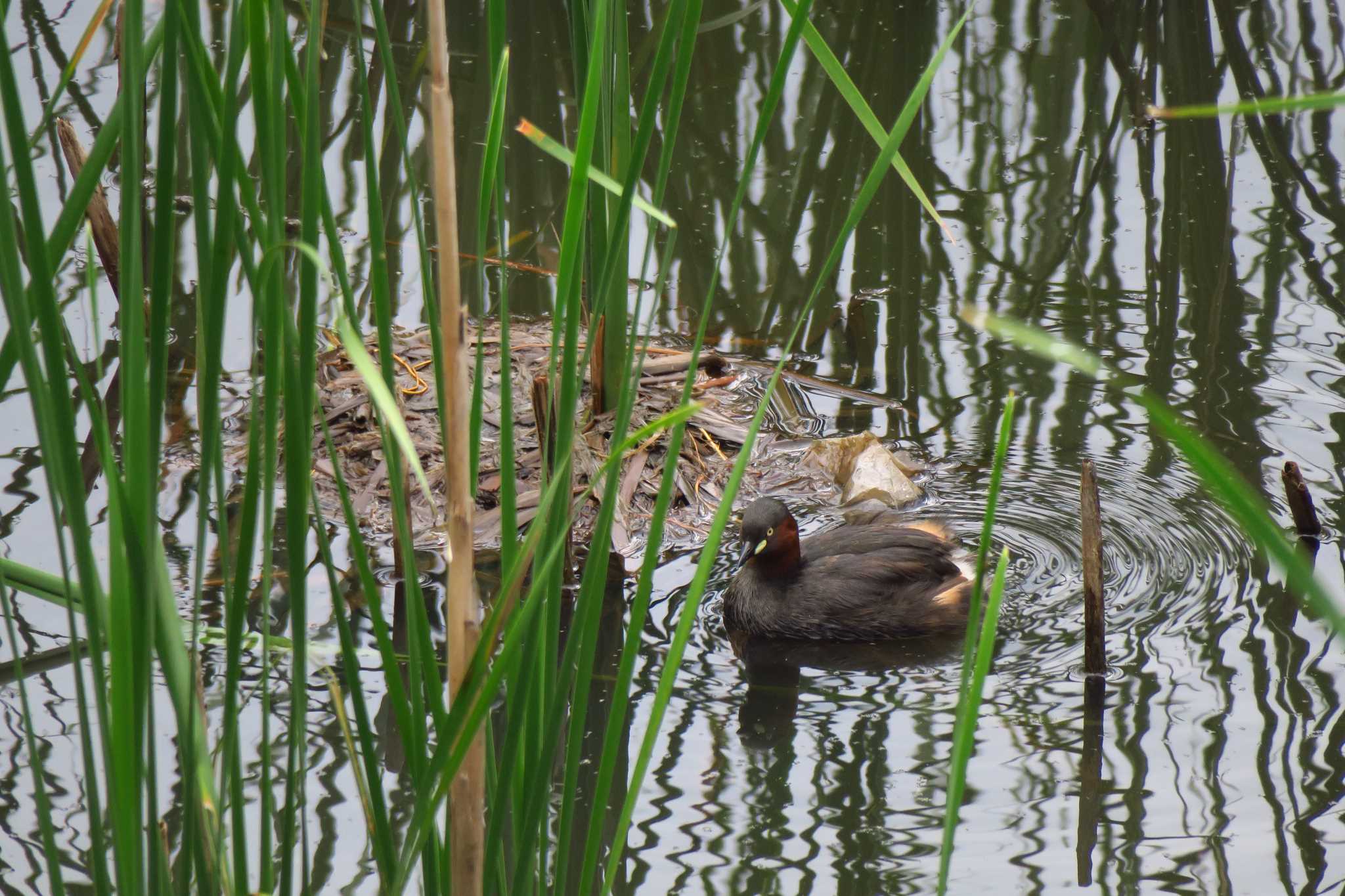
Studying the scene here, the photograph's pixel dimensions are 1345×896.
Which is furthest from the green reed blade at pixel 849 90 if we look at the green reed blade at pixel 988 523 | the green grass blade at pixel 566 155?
the green reed blade at pixel 988 523

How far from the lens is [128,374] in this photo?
4.29 ft

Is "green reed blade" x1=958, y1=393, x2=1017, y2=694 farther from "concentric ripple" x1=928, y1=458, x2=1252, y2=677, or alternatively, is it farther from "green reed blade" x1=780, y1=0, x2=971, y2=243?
"concentric ripple" x1=928, y1=458, x2=1252, y2=677

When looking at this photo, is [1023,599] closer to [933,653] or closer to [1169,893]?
[933,653]

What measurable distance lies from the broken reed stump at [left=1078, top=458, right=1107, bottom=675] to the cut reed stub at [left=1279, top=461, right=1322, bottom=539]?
715 mm

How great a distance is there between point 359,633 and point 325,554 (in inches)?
91.9

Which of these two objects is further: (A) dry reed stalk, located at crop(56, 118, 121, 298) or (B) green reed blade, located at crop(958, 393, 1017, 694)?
(A) dry reed stalk, located at crop(56, 118, 121, 298)

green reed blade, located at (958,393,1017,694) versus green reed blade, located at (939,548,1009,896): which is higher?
green reed blade, located at (958,393,1017,694)

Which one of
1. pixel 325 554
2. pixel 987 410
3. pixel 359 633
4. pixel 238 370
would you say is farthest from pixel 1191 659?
pixel 238 370

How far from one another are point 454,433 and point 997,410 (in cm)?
370

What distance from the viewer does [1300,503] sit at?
3941 mm

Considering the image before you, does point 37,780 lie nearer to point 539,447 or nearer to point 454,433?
point 454,433

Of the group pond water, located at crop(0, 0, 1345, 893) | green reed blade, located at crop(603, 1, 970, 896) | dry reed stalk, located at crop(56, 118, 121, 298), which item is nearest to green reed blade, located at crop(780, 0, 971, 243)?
green reed blade, located at crop(603, 1, 970, 896)

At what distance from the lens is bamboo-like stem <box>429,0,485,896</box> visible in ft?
4.24

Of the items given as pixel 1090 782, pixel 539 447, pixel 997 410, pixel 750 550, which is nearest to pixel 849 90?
pixel 1090 782
